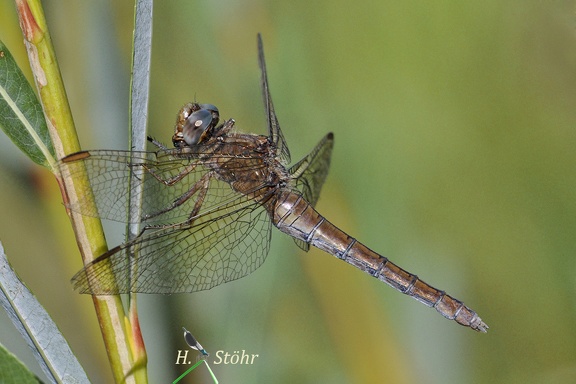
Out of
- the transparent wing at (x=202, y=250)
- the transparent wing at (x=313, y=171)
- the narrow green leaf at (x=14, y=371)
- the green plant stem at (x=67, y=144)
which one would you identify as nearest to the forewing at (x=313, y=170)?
the transparent wing at (x=313, y=171)

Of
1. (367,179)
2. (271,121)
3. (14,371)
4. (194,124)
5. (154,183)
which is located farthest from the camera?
(367,179)

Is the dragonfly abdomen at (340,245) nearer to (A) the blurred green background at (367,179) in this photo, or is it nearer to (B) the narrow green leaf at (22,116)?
(A) the blurred green background at (367,179)

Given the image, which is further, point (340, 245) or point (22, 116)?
point (340, 245)

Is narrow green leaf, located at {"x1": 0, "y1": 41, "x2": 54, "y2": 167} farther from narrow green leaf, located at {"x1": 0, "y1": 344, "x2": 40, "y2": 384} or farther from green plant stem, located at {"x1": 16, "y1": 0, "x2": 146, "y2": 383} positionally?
narrow green leaf, located at {"x1": 0, "y1": 344, "x2": 40, "y2": 384}

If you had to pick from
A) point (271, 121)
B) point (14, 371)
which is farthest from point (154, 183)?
point (14, 371)

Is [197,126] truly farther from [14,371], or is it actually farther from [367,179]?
[14,371]

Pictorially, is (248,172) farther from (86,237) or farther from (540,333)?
(540,333)
